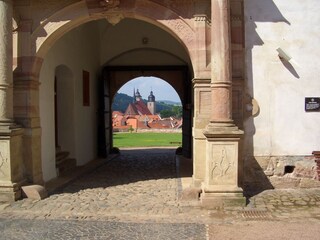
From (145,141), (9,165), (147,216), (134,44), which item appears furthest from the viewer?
(145,141)

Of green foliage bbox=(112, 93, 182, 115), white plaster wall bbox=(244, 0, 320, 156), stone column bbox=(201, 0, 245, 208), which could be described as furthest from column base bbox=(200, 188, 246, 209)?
green foliage bbox=(112, 93, 182, 115)

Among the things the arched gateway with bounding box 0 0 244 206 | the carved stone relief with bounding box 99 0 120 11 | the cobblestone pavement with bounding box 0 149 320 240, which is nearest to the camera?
the cobblestone pavement with bounding box 0 149 320 240

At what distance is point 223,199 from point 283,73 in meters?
2.71

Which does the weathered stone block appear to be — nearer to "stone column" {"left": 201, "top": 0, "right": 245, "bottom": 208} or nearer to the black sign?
"stone column" {"left": 201, "top": 0, "right": 245, "bottom": 208}

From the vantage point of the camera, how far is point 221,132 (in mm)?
6527

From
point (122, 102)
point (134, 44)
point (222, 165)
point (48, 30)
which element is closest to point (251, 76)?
point (222, 165)

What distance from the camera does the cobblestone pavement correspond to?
5.28 metres

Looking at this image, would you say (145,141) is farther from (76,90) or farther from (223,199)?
(223,199)

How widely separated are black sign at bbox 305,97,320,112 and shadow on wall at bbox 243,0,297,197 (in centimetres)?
94

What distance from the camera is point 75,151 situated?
1101 centimetres

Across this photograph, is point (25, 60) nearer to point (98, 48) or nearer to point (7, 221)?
point (7, 221)

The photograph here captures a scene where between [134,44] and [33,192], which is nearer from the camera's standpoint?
[33,192]

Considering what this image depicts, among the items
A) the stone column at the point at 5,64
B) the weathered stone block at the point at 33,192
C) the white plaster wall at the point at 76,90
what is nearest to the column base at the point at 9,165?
the weathered stone block at the point at 33,192

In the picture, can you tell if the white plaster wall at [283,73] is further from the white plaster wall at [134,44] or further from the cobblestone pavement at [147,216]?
the white plaster wall at [134,44]
